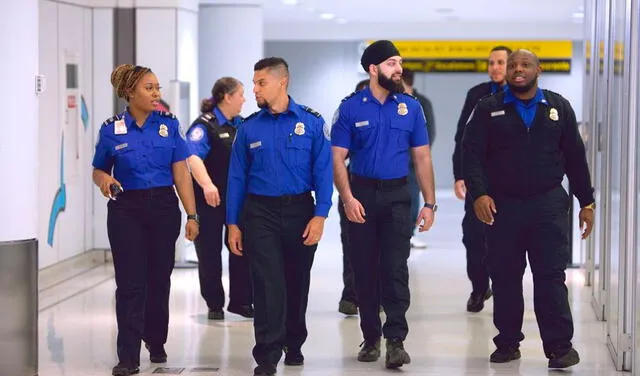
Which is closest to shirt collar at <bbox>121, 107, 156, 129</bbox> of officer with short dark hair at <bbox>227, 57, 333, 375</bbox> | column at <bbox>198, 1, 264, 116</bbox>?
officer with short dark hair at <bbox>227, 57, 333, 375</bbox>

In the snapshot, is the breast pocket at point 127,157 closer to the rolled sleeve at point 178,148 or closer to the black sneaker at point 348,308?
the rolled sleeve at point 178,148

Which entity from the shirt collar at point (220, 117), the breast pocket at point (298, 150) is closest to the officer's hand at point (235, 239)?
the breast pocket at point (298, 150)

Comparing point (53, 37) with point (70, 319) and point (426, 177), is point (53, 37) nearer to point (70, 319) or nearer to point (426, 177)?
point (70, 319)

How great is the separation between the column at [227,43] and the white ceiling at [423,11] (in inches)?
89.9

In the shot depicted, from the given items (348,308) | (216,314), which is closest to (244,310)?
(216,314)

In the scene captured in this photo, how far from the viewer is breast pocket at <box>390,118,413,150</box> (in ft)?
22.1

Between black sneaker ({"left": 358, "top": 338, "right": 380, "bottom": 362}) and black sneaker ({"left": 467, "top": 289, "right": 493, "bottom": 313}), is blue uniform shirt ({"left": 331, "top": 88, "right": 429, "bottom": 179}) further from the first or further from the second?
black sneaker ({"left": 467, "top": 289, "right": 493, "bottom": 313})

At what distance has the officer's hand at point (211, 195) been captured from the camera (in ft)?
26.1

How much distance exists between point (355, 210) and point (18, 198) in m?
1.71

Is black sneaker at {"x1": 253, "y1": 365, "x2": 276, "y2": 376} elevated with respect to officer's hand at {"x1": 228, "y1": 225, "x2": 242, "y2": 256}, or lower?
lower

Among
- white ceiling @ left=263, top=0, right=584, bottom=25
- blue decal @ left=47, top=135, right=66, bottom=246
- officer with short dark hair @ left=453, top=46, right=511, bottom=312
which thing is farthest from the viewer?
white ceiling @ left=263, top=0, right=584, bottom=25

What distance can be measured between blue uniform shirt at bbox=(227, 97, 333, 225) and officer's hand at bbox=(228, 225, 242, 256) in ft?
0.14

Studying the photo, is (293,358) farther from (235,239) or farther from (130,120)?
(130,120)

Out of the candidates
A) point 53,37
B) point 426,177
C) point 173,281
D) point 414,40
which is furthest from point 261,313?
point 414,40
